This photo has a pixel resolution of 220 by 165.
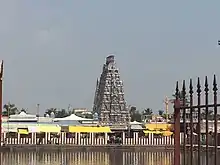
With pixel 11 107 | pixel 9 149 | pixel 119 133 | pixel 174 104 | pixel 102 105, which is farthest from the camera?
pixel 11 107

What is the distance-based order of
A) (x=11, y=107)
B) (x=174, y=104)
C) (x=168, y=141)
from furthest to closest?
(x=11, y=107) → (x=168, y=141) → (x=174, y=104)

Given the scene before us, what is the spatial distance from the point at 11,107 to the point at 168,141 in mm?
54488

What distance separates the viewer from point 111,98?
10450 centimetres

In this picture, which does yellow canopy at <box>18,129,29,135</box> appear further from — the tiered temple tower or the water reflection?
the water reflection

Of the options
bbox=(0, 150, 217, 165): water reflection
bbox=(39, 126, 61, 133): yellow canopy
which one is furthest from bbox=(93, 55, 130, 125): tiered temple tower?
bbox=(0, 150, 217, 165): water reflection

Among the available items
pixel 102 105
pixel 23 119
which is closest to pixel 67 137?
pixel 23 119

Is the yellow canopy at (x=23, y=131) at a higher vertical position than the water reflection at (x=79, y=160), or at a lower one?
higher

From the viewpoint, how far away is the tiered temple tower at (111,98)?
101 m

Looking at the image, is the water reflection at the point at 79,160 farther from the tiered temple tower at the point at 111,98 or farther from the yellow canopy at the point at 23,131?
the tiered temple tower at the point at 111,98

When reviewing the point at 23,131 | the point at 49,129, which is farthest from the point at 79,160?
the point at 23,131

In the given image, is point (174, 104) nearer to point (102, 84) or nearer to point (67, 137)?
point (67, 137)

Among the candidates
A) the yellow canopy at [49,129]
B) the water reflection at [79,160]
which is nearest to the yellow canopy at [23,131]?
the yellow canopy at [49,129]

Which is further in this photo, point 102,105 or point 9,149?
point 102,105

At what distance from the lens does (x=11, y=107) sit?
11731cm
